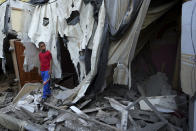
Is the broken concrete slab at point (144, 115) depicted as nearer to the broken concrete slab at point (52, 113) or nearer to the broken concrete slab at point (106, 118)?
the broken concrete slab at point (106, 118)

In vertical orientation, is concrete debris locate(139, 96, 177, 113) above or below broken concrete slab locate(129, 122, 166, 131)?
above

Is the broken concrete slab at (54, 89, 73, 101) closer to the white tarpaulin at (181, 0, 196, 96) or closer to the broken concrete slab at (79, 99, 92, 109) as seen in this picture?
the broken concrete slab at (79, 99, 92, 109)

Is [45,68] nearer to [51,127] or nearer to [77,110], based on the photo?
[77,110]

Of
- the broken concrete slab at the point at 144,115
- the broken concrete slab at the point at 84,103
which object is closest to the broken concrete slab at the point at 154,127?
the broken concrete slab at the point at 144,115

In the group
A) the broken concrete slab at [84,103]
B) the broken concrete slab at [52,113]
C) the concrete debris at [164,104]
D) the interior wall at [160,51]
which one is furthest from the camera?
the interior wall at [160,51]

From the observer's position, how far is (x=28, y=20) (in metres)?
5.82

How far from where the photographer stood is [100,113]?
12.3 feet

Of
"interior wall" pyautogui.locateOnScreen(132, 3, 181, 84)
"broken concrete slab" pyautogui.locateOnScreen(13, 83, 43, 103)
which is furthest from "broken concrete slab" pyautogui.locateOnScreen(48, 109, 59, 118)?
"interior wall" pyautogui.locateOnScreen(132, 3, 181, 84)

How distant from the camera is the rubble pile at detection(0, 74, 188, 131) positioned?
3.30m

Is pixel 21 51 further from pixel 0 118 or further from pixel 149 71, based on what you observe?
pixel 149 71

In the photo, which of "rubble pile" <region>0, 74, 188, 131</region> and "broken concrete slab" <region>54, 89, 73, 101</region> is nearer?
"rubble pile" <region>0, 74, 188, 131</region>

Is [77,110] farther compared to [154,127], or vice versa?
[77,110]

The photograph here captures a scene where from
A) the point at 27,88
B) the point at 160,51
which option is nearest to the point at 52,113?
the point at 27,88

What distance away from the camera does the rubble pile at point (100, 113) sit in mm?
3303
